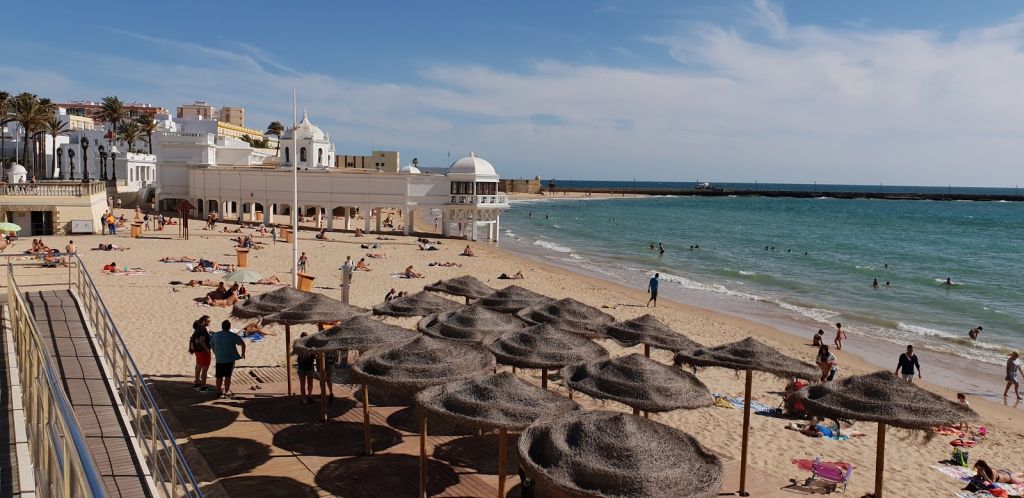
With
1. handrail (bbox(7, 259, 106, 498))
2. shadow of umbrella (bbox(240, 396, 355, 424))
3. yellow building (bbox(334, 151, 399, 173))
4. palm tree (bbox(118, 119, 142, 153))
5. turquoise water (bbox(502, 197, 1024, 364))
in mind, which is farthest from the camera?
yellow building (bbox(334, 151, 399, 173))

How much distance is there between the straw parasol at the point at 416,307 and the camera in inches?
548

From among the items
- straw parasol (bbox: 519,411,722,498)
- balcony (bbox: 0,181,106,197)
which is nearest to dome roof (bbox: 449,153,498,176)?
balcony (bbox: 0,181,106,197)

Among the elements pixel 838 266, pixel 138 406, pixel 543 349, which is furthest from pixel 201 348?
pixel 838 266

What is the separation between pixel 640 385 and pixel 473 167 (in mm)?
39422

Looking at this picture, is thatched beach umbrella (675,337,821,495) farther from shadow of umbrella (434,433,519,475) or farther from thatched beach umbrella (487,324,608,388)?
shadow of umbrella (434,433,519,475)

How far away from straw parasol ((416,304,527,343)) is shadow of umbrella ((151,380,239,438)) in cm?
347

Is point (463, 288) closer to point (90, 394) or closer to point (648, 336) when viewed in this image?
point (648, 336)

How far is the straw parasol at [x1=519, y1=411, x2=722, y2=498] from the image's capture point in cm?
628

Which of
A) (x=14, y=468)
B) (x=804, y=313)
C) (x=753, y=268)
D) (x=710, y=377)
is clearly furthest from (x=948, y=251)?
(x=14, y=468)

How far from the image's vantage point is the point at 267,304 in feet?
41.6

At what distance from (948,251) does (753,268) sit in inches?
1026

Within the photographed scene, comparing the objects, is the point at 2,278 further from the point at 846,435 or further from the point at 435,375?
the point at 846,435

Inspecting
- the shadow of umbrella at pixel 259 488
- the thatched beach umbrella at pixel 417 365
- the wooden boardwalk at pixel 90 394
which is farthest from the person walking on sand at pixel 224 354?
the shadow of umbrella at pixel 259 488

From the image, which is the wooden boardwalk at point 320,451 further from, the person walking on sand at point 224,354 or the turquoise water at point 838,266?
the turquoise water at point 838,266
